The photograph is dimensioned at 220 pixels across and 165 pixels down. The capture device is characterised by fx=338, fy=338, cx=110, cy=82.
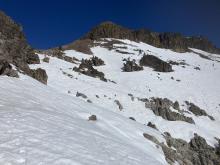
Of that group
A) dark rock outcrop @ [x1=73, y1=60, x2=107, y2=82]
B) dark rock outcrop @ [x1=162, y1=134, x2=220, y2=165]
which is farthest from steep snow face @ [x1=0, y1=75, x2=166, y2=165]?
dark rock outcrop @ [x1=73, y1=60, x2=107, y2=82]

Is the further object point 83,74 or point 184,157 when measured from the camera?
point 83,74

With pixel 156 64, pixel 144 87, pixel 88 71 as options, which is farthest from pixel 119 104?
pixel 156 64

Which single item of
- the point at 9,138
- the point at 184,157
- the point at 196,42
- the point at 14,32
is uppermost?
the point at 196,42

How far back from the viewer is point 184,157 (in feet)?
72.8

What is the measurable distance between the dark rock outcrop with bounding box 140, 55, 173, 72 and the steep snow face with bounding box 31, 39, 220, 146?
1.71m

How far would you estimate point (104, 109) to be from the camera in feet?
81.5

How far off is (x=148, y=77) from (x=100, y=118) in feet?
116

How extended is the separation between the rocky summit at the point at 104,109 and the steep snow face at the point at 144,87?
14 cm

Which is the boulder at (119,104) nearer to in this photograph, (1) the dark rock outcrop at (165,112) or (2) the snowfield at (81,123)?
(2) the snowfield at (81,123)

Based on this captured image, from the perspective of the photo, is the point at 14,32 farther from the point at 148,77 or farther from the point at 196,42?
the point at 196,42

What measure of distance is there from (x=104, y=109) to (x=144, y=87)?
23.9 meters

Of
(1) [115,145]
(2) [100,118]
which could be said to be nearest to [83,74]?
(2) [100,118]

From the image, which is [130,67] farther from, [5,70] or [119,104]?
[5,70]

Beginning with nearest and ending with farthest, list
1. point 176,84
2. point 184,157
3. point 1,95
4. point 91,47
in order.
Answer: point 1,95, point 184,157, point 176,84, point 91,47
